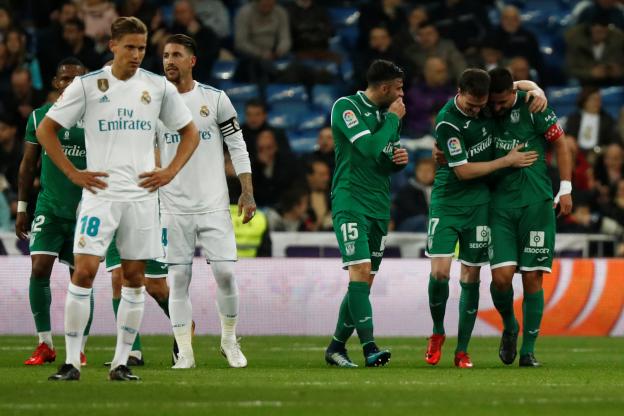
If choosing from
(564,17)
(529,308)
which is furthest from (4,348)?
(564,17)

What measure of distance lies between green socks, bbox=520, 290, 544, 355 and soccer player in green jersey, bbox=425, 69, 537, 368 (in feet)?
1.47

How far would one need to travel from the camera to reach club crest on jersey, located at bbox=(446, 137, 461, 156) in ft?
39.0

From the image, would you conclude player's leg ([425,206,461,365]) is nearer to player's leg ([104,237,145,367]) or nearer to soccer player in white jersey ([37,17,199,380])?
player's leg ([104,237,145,367])

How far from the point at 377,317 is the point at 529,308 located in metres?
5.44

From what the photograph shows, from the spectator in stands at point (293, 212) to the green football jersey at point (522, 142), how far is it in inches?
286

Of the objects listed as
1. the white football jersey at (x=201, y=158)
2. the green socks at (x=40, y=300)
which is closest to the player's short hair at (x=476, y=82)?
the white football jersey at (x=201, y=158)

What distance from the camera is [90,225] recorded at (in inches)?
374

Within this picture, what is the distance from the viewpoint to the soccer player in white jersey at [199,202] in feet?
37.7

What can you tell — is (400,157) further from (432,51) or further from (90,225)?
(432,51)

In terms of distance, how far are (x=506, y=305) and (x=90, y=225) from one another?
4263mm

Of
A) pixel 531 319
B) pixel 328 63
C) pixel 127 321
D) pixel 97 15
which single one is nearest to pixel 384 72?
pixel 531 319

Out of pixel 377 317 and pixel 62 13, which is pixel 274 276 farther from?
pixel 62 13

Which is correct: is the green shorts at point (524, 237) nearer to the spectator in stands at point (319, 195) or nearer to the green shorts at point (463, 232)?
the green shorts at point (463, 232)

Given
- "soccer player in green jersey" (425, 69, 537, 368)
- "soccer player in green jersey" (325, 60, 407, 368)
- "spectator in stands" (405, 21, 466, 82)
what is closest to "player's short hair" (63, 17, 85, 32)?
"spectator in stands" (405, 21, 466, 82)
